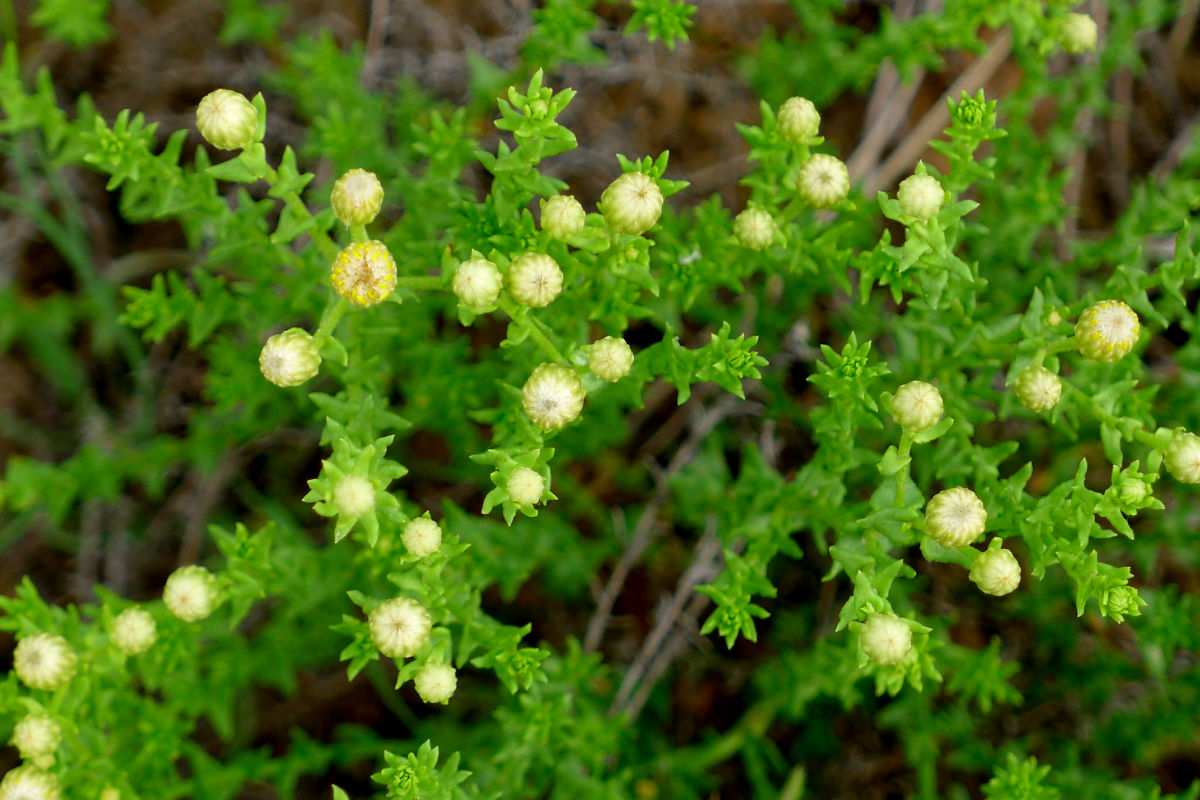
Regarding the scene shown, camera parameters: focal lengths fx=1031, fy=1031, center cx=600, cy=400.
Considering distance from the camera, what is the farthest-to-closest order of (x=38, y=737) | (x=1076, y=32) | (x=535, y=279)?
(x=1076, y=32)
(x=38, y=737)
(x=535, y=279)

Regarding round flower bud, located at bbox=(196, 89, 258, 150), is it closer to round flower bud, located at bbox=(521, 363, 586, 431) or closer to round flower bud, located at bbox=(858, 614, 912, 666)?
round flower bud, located at bbox=(521, 363, 586, 431)

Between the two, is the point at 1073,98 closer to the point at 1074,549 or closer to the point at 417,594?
the point at 1074,549

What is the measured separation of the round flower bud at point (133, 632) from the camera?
404 cm

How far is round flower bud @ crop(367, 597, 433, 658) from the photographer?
3635 millimetres

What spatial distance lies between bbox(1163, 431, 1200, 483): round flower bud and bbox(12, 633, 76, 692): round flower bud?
167 inches

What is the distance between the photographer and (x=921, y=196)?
374 centimetres

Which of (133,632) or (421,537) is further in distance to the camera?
(133,632)

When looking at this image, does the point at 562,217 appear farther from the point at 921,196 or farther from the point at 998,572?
the point at 998,572

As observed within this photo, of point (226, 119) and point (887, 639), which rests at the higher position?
point (226, 119)

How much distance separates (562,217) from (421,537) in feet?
4.08

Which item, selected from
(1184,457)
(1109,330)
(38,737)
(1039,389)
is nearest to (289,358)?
(38,737)

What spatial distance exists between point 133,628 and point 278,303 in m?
1.56

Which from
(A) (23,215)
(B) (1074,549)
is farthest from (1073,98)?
(A) (23,215)

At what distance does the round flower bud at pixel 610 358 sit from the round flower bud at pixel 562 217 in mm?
411
